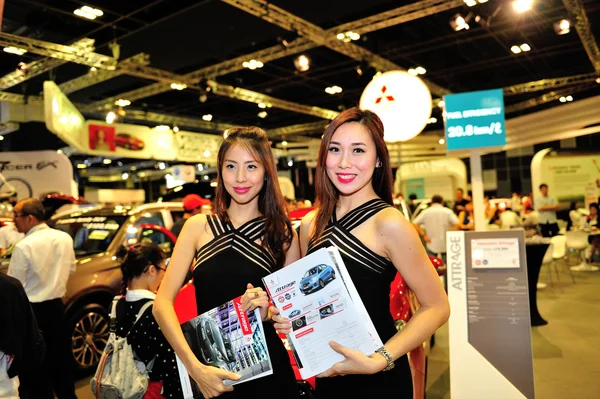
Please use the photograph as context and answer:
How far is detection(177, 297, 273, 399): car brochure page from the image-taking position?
5.32 feet

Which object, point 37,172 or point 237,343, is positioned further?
point 37,172

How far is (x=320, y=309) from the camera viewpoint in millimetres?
1496

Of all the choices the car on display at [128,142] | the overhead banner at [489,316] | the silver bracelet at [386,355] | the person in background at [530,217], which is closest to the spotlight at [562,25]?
the person in background at [530,217]

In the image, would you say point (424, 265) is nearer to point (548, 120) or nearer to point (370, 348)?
point (370, 348)

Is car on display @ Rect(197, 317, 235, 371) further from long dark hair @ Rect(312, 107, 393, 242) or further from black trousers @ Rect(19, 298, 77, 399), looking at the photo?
black trousers @ Rect(19, 298, 77, 399)

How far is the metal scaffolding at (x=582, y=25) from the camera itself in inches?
350

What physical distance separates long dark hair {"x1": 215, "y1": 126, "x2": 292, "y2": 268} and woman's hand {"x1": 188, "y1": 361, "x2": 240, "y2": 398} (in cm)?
43

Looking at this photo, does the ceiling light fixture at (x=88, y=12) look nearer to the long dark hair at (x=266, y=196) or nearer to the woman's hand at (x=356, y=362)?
the long dark hair at (x=266, y=196)

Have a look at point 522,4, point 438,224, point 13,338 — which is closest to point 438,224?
point 438,224

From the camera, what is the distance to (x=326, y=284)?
1.48 m

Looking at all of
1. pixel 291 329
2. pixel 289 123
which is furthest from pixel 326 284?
pixel 289 123

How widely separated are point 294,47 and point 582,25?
5623 millimetres

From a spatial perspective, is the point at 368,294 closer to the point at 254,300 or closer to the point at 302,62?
the point at 254,300

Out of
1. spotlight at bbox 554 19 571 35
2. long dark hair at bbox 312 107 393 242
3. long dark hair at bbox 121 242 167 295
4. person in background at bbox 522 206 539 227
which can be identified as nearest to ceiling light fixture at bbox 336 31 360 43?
spotlight at bbox 554 19 571 35
